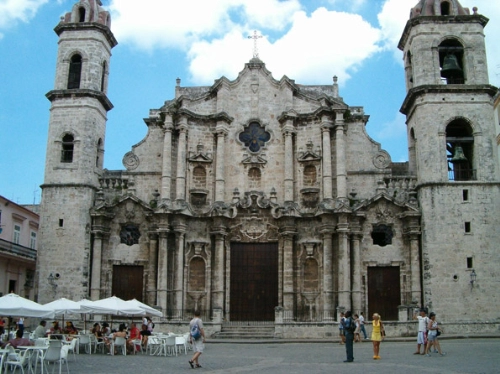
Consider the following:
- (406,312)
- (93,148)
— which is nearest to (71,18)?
(93,148)

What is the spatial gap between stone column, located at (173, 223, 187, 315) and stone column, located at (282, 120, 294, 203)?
5920 millimetres

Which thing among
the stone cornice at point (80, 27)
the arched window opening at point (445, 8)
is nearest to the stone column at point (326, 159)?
the arched window opening at point (445, 8)

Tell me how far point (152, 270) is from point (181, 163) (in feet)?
19.8

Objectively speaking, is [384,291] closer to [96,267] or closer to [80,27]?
[96,267]

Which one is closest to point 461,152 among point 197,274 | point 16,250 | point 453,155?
point 453,155

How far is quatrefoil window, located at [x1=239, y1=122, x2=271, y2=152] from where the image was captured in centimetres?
3384

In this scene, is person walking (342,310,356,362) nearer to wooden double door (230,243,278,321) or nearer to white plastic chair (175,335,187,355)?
white plastic chair (175,335,187,355)

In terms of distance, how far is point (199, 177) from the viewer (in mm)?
33344

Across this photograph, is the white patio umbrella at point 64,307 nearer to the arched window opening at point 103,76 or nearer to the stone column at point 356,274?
the stone column at point 356,274

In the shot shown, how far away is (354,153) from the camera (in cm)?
3334

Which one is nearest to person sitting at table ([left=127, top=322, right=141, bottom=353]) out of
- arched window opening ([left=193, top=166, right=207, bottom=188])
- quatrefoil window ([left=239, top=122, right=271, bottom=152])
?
arched window opening ([left=193, top=166, right=207, bottom=188])

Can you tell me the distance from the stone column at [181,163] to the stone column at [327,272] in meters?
7.87

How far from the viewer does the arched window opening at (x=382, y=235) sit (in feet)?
103

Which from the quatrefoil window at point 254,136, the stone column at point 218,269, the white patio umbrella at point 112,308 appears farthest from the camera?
the quatrefoil window at point 254,136
